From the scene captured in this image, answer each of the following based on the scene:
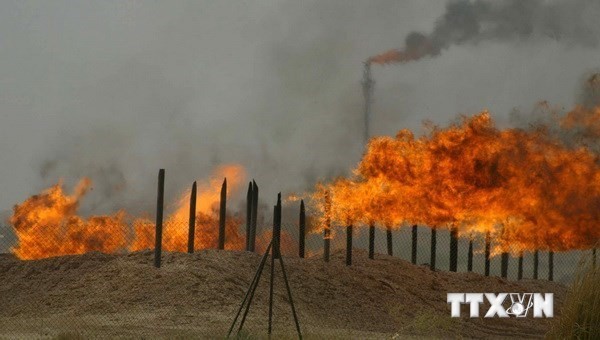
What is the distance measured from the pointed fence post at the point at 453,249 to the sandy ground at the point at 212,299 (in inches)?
77.7

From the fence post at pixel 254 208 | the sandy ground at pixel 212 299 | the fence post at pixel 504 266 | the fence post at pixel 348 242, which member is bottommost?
the sandy ground at pixel 212 299

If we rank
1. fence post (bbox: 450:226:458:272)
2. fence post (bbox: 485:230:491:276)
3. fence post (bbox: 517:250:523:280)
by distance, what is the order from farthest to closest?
fence post (bbox: 517:250:523:280)
fence post (bbox: 485:230:491:276)
fence post (bbox: 450:226:458:272)

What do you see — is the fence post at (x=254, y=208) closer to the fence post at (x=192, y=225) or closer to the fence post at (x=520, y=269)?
the fence post at (x=192, y=225)

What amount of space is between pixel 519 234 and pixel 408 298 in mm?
8142

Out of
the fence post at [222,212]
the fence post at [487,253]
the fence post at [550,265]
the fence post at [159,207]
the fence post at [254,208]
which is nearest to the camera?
the fence post at [159,207]

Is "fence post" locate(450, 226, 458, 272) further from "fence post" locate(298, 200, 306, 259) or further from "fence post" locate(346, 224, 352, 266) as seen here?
"fence post" locate(298, 200, 306, 259)

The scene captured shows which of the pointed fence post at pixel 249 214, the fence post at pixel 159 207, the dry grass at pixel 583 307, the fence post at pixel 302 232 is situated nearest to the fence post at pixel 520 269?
the fence post at pixel 302 232

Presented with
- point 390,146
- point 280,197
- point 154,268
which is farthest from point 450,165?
point 154,268

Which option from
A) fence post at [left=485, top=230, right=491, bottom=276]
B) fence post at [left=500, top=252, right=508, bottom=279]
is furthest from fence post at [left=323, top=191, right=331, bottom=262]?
fence post at [left=500, top=252, right=508, bottom=279]

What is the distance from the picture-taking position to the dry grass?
15.0 meters

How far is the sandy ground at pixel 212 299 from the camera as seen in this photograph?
82.0 ft

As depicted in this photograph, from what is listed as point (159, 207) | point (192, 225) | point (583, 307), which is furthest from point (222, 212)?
point (583, 307)

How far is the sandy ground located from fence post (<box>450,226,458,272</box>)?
1.97 meters

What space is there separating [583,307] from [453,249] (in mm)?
25721
